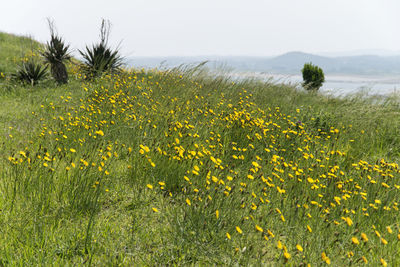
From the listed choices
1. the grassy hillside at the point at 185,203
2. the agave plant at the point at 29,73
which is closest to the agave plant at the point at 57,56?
the agave plant at the point at 29,73

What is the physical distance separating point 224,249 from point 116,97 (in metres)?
4.53

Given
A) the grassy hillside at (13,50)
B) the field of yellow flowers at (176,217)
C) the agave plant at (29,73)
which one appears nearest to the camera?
the field of yellow flowers at (176,217)

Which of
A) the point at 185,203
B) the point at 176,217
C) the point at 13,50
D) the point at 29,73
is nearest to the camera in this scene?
the point at 176,217

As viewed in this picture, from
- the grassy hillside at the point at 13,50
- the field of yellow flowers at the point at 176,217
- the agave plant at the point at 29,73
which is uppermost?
the grassy hillside at the point at 13,50

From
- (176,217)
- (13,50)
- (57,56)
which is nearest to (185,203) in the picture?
(176,217)

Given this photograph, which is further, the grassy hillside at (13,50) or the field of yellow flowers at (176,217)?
the grassy hillside at (13,50)

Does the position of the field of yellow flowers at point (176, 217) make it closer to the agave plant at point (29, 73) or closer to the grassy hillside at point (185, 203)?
the grassy hillside at point (185, 203)

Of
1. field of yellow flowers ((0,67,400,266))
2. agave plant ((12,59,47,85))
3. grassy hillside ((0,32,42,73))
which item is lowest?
field of yellow flowers ((0,67,400,266))

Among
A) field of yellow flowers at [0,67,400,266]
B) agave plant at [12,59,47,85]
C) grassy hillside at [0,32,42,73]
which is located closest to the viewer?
field of yellow flowers at [0,67,400,266]

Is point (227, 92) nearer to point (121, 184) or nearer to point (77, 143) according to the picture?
point (77, 143)

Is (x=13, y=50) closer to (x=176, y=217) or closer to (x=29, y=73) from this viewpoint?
(x=29, y=73)

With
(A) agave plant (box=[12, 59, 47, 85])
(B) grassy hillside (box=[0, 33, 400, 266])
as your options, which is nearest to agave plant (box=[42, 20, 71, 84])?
(A) agave plant (box=[12, 59, 47, 85])

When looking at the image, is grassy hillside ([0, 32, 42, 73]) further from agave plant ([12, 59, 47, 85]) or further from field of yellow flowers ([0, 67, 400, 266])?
field of yellow flowers ([0, 67, 400, 266])

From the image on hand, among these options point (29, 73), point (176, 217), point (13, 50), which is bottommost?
point (176, 217)
